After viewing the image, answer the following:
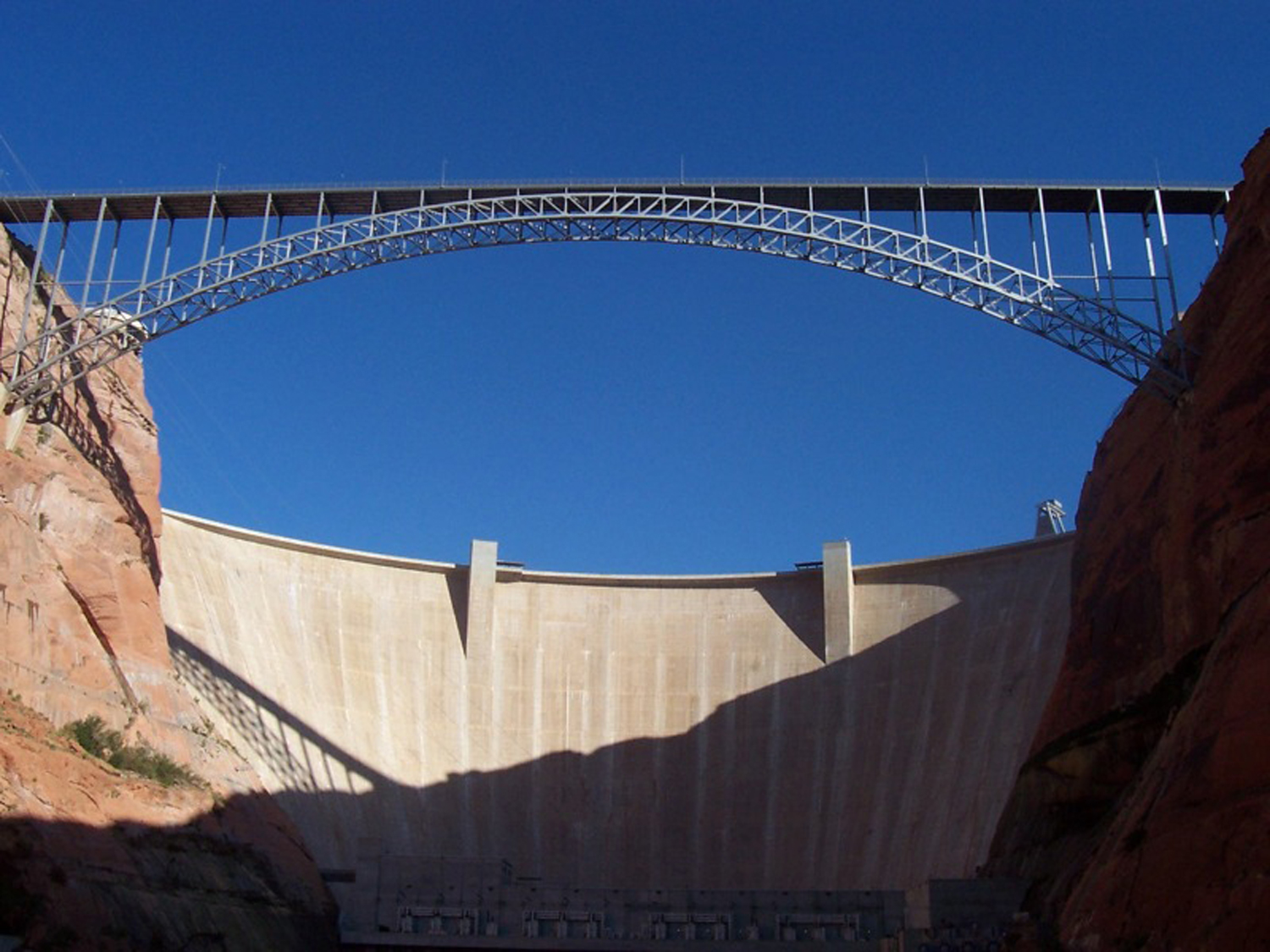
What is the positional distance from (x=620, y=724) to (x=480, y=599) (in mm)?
8475

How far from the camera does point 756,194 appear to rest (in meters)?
45.0

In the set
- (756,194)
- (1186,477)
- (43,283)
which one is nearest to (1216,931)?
(1186,477)

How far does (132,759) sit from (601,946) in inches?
718

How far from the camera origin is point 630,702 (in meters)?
63.9

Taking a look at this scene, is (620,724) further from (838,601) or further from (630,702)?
(838,601)

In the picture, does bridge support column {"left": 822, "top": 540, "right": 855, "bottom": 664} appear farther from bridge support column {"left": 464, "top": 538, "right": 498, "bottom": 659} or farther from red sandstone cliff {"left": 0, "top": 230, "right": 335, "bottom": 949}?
red sandstone cliff {"left": 0, "top": 230, "right": 335, "bottom": 949}

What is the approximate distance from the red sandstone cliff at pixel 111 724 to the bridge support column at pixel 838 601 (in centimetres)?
2533

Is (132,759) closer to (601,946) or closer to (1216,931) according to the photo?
(601,946)

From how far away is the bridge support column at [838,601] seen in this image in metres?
63.2

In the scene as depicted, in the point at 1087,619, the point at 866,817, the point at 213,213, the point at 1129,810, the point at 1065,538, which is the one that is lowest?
the point at 1129,810

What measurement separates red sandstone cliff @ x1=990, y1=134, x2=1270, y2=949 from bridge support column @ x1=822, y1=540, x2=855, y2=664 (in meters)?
16.7

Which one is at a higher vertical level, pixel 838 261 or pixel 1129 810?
pixel 838 261

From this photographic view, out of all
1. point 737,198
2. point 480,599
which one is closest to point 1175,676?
point 737,198

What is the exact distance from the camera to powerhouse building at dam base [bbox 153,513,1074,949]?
51531 mm
